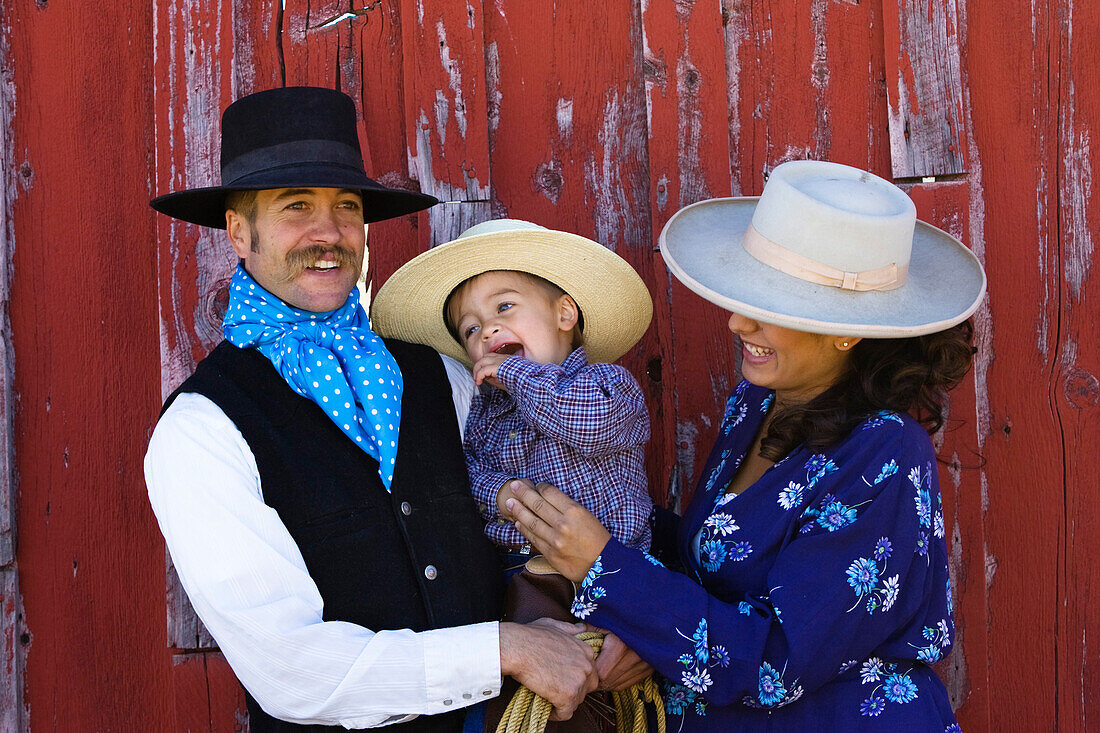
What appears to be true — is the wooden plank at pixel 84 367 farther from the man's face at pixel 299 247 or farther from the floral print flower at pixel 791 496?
A: the floral print flower at pixel 791 496

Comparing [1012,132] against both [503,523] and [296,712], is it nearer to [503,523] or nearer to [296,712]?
[503,523]

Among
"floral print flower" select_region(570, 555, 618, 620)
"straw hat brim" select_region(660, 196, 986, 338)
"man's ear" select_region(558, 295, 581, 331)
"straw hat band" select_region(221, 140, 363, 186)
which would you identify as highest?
"straw hat band" select_region(221, 140, 363, 186)

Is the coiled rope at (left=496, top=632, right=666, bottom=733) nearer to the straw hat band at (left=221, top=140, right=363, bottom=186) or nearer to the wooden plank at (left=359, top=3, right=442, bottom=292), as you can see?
the straw hat band at (left=221, top=140, right=363, bottom=186)

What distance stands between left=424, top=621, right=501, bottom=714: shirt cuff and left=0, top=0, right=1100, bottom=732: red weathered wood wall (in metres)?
1.12

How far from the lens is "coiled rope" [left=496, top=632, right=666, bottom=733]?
2.10m

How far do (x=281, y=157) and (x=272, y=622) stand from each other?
1.14 m

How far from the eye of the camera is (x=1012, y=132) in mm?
2938

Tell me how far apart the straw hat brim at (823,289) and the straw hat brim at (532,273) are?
23cm

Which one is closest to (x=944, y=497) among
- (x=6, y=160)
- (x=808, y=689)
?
(x=808, y=689)

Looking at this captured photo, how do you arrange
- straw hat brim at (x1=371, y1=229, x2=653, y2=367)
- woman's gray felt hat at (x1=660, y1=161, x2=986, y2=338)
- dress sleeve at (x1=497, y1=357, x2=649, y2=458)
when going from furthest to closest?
1. straw hat brim at (x1=371, y1=229, x2=653, y2=367)
2. dress sleeve at (x1=497, y1=357, x2=649, y2=458)
3. woman's gray felt hat at (x1=660, y1=161, x2=986, y2=338)

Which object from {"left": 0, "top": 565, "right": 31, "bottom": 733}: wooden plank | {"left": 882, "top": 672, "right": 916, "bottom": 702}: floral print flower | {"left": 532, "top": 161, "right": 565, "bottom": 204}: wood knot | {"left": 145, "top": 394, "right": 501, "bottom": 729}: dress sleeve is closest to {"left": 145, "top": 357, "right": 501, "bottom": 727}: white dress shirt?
{"left": 145, "top": 394, "right": 501, "bottom": 729}: dress sleeve

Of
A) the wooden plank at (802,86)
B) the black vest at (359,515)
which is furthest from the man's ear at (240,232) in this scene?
the wooden plank at (802,86)

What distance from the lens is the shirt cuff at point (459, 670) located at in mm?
2070

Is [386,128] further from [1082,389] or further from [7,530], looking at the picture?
[1082,389]
